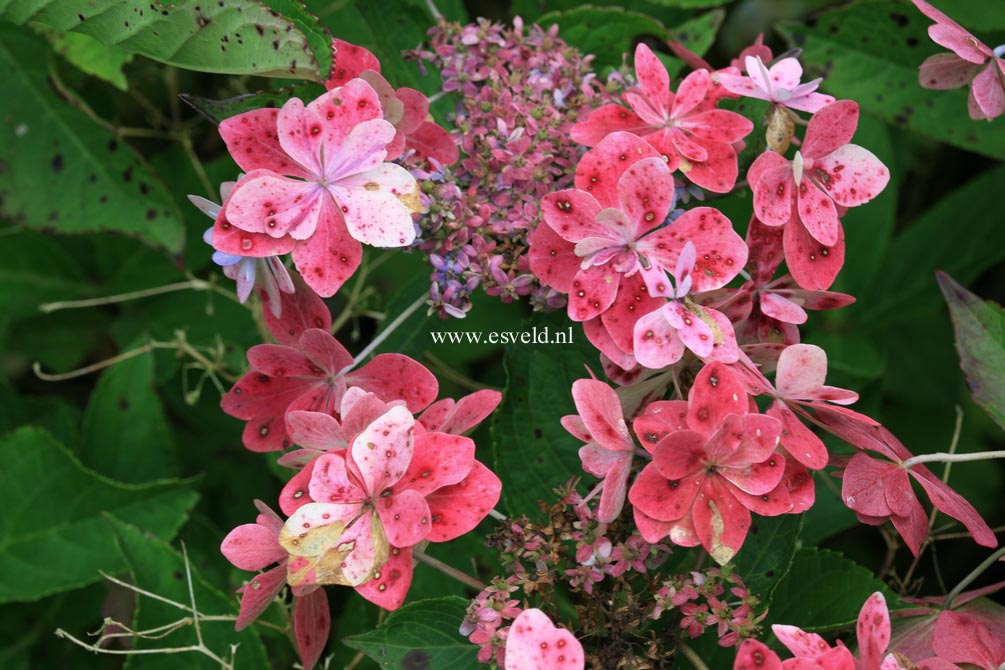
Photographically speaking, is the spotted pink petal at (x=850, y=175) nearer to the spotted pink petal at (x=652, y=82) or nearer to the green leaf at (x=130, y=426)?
the spotted pink petal at (x=652, y=82)

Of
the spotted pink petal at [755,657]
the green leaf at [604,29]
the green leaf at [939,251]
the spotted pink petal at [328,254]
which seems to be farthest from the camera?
the green leaf at [939,251]

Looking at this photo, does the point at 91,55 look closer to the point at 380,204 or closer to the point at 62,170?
the point at 62,170

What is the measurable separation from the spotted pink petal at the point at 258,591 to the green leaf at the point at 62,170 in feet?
1.79

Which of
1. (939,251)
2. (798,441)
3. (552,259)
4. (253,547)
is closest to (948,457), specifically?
(798,441)

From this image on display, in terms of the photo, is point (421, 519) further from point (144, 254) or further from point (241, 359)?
point (144, 254)

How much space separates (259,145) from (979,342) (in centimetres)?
74

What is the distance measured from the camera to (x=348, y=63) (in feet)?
2.97

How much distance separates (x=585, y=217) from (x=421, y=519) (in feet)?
0.96

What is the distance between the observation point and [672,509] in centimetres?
75

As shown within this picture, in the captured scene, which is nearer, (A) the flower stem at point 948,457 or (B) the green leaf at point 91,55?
(A) the flower stem at point 948,457

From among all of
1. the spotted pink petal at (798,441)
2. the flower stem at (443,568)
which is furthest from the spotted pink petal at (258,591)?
the spotted pink petal at (798,441)

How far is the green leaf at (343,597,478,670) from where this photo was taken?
82cm

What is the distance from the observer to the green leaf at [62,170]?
1.19 m

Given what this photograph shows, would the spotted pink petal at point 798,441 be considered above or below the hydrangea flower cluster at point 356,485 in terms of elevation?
below
